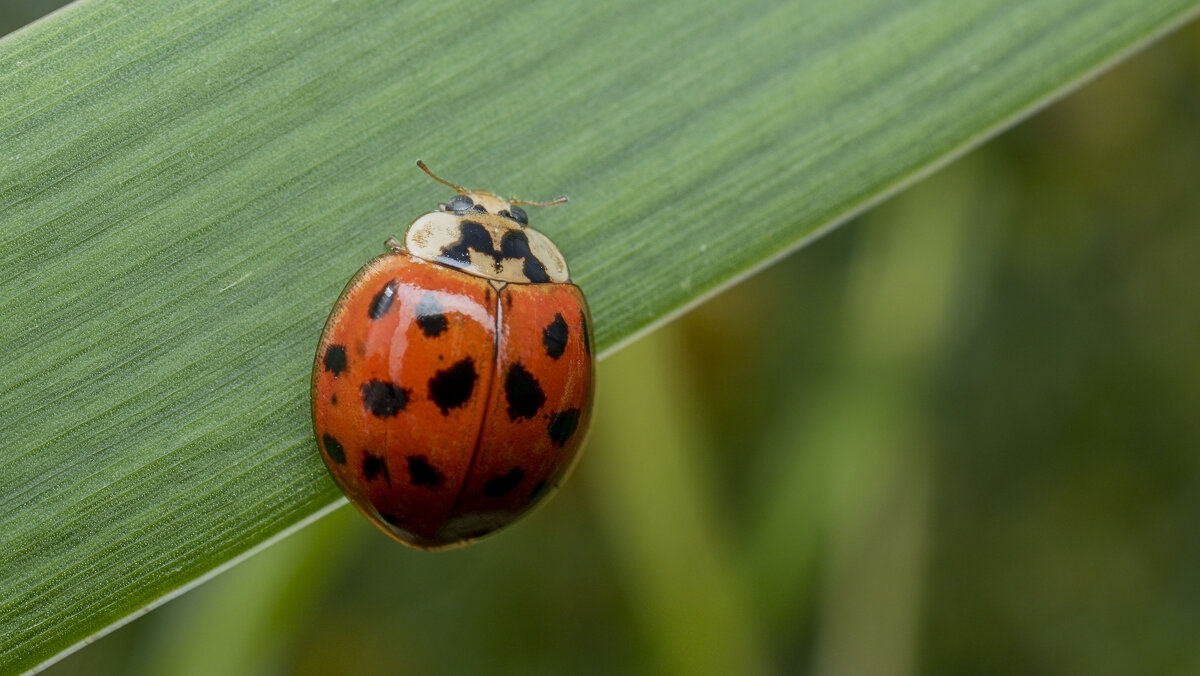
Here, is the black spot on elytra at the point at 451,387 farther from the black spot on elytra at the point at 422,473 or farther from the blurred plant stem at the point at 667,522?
the blurred plant stem at the point at 667,522

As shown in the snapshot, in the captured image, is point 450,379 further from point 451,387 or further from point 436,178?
point 436,178

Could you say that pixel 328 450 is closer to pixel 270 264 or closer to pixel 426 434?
pixel 426 434

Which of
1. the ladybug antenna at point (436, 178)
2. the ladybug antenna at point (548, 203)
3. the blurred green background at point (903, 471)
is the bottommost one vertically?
the blurred green background at point (903, 471)

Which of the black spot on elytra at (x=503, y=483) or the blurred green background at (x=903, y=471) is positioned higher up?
the black spot on elytra at (x=503, y=483)

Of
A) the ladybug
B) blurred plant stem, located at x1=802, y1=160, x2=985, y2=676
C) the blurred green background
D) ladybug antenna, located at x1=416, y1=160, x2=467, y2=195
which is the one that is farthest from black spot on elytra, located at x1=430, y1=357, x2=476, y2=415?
blurred plant stem, located at x1=802, y1=160, x2=985, y2=676

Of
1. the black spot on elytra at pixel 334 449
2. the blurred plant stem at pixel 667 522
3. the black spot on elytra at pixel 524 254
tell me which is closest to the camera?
the black spot on elytra at pixel 334 449

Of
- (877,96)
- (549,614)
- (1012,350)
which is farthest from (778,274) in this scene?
(549,614)

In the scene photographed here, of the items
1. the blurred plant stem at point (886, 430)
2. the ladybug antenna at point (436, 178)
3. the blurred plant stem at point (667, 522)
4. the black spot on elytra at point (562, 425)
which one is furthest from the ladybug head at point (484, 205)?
the blurred plant stem at point (886, 430)

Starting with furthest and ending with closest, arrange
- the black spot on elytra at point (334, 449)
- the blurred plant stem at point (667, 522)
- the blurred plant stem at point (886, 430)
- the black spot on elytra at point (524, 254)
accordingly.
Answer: the blurred plant stem at point (886, 430) < the blurred plant stem at point (667, 522) < the black spot on elytra at point (524, 254) < the black spot on elytra at point (334, 449)
